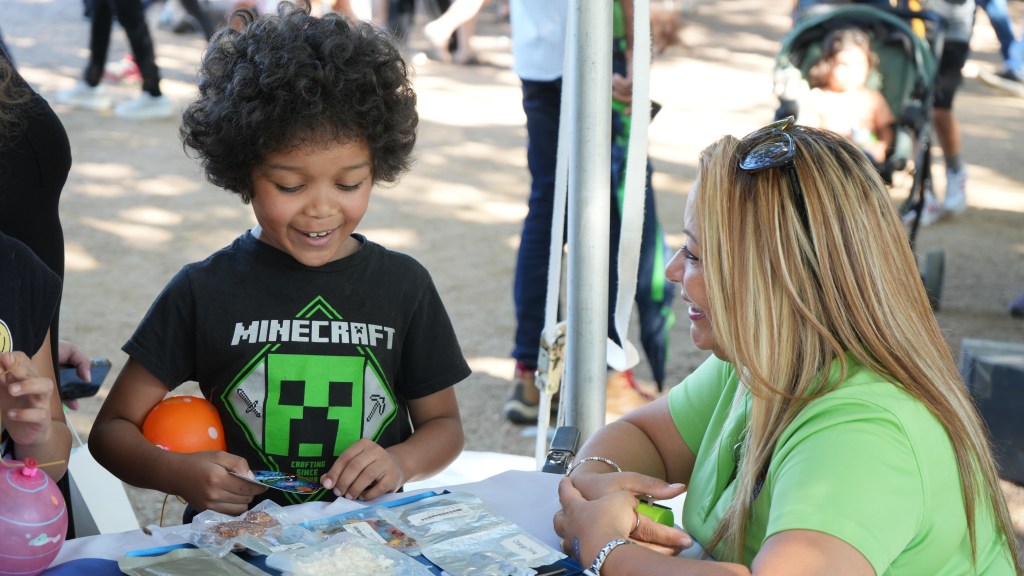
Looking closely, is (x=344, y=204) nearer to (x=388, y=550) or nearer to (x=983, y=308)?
(x=388, y=550)

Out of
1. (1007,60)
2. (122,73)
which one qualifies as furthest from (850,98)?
(122,73)

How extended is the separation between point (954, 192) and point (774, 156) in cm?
549

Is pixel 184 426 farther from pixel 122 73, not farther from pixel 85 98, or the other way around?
pixel 122 73

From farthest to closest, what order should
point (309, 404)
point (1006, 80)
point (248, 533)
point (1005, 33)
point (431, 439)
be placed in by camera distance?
point (1006, 80)
point (1005, 33)
point (431, 439)
point (309, 404)
point (248, 533)

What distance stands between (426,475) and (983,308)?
3.91m

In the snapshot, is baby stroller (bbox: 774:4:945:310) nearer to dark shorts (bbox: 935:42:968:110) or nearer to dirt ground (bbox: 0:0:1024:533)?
dirt ground (bbox: 0:0:1024:533)

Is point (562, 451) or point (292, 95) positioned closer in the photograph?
point (292, 95)

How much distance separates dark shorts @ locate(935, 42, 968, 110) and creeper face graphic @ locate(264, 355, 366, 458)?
5311 mm

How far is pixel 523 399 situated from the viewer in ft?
13.1

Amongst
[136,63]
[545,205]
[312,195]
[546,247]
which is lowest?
[136,63]

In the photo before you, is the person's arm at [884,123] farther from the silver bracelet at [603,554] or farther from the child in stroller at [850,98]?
the silver bracelet at [603,554]

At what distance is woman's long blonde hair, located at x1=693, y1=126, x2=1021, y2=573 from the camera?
1.48 metres

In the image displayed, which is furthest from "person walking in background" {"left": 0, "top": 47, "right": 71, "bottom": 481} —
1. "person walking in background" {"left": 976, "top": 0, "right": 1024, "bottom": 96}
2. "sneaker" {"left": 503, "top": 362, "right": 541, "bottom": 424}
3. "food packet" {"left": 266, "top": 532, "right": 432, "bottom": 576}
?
"person walking in background" {"left": 976, "top": 0, "right": 1024, "bottom": 96}

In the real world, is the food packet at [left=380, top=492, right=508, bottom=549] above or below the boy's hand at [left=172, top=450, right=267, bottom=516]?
above
